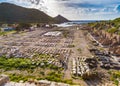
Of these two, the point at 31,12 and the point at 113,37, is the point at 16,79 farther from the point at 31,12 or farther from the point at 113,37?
the point at 31,12

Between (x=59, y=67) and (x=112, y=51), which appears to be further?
(x=112, y=51)

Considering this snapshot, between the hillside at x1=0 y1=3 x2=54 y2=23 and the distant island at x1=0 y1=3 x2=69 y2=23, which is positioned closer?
the distant island at x1=0 y1=3 x2=69 y2=23

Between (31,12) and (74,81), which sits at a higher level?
(31,12)

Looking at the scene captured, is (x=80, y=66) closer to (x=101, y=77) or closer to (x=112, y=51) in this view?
(x=101, y=77)

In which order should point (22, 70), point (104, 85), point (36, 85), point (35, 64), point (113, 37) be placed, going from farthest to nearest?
1. point (113, 37)
2. point (35, 64)
3. point (22, 70)
4. point (104, 85)
5. point (36, 85)

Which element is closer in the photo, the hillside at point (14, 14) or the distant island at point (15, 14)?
the distant island at point (15, 14)

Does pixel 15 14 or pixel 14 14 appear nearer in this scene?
pixel 14 14

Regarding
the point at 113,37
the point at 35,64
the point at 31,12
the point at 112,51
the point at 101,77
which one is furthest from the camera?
the point at 31,12

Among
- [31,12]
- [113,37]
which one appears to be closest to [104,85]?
[113,37]

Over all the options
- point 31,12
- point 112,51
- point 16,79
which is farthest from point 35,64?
point 31,12

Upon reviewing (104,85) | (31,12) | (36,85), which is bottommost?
(104,85)
